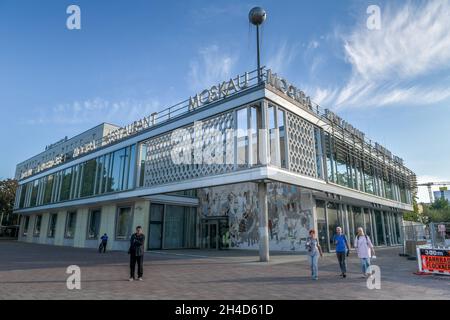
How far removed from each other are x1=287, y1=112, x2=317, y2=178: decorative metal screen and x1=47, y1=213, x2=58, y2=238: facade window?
3196 cm

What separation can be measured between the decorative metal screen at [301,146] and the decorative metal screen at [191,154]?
3.82m

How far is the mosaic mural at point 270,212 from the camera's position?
21641 millimetres

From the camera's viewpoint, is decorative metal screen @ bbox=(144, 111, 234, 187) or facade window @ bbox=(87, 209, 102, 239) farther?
facade window @ bbox=(87, 209, 102, 239)

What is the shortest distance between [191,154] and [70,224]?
2199cm

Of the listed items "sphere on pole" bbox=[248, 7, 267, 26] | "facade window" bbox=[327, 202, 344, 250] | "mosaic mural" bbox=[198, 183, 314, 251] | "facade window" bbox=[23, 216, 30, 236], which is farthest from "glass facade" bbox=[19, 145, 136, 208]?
"facade window" bbox=[327, 202, 344, 250]

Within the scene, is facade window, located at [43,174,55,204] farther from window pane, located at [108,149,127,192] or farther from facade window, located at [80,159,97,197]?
window pane, located at [108,149,127,192]

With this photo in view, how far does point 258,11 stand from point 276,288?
16672 mm

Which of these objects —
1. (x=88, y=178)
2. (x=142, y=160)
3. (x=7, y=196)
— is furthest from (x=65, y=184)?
(x=7, y=196)

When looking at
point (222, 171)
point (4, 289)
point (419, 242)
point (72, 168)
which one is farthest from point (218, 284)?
point (72, 168)

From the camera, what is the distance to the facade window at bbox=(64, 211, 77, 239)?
3297 cm

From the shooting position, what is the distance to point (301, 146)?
19.5m

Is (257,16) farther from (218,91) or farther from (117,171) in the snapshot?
(117,171)

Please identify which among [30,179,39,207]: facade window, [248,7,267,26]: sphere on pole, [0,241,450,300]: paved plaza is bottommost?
[0,241,450,300]: paved plaza
